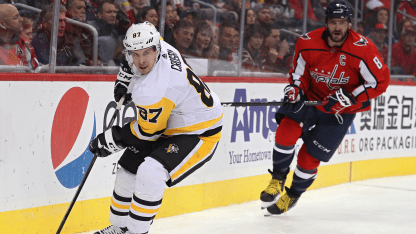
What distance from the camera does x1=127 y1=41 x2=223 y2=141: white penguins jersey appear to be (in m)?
2.71

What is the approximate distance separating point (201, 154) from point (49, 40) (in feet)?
3.92

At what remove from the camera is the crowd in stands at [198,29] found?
3.26m

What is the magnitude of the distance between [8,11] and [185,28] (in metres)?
1.57

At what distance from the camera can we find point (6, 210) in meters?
3.05

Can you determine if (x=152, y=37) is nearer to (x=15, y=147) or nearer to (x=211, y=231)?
(x=15, y=147)

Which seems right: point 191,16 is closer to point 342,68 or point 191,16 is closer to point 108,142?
point 342,68

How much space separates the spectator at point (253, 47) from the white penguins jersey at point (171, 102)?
1.85m

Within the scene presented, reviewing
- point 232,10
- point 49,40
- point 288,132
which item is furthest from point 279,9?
point 49,40

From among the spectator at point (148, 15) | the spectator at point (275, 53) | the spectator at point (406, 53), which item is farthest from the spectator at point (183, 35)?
the spectator at point (406, 53)

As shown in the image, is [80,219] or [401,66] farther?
[401,66]

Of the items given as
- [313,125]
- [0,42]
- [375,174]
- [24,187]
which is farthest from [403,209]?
[0,42]

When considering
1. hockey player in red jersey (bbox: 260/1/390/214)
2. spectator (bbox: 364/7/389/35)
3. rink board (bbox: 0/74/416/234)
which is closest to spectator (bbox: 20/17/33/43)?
rink board (bbox: 0/74/416/234)

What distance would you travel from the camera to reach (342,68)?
12.8ft

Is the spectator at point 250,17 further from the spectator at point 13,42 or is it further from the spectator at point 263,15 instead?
the spectator at point 13,42
